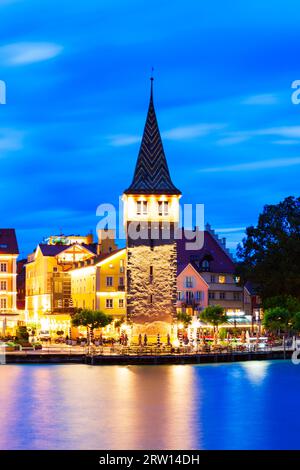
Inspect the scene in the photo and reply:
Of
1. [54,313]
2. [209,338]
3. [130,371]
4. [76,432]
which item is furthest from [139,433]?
[54,313]

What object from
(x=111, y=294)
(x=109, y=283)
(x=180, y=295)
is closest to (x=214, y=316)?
(x=180, y=295)

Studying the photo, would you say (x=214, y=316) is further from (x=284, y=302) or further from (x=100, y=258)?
(x=100, y=258)

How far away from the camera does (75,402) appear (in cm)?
6700

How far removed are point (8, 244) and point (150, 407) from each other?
65.7m

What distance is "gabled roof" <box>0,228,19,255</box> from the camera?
127 m

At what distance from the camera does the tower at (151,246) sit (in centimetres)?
9394

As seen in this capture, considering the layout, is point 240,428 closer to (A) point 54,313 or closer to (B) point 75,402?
(B) point 75,402

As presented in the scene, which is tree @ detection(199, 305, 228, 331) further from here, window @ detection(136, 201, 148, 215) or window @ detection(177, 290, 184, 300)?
window @ detection(136, 201, 148, 215)

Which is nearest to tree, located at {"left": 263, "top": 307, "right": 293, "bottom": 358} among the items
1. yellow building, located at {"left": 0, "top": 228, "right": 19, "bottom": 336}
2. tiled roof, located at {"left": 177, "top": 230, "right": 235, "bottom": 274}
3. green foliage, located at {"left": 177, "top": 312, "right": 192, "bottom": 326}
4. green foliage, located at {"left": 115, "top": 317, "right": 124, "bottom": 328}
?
green foliage, located at {"left": 177, "top": 312, "right": 192, "bottom": 326}

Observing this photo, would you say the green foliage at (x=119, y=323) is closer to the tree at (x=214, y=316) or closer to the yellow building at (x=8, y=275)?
the tree at (x=214, y=316)

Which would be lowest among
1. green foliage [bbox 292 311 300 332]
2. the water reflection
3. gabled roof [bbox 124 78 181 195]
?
the water reflection

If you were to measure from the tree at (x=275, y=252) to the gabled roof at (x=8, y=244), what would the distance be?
24956 millimetres

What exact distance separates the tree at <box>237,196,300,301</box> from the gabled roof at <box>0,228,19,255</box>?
81.9 feet
